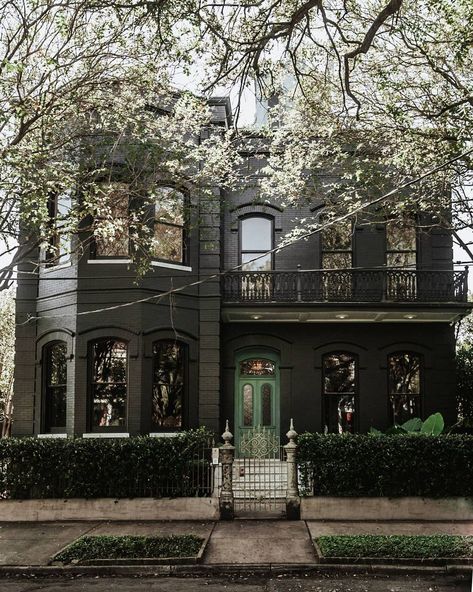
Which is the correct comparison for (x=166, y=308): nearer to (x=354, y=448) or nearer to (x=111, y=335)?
(x=111, y=335)

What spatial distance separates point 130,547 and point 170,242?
9651mm

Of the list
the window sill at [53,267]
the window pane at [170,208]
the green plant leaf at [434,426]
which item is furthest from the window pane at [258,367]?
the window sill at [53,267]

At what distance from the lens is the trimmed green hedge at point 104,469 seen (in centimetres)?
1317

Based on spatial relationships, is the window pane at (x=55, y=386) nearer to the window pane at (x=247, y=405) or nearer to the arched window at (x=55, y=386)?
the arched window at (x=55, y=386)

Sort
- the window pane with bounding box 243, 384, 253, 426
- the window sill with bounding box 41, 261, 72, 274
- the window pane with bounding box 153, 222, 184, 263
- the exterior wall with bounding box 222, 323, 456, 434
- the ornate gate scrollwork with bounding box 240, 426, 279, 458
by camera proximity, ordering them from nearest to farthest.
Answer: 1. the ornate gate scrollwork with bounding box 240, 426, 279, 458
2. the window sill with bounding box 41, 261, 72, 274
3. the window pane with bounding box 153, 222, 184, 263
4. the exterior wall with bounding box 222, 323, 456, 434
5. the window pane with bounding box 243, 384, 253, 426

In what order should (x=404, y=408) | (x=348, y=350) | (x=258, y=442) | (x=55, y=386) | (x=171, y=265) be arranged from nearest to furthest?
1. (x=258, y=442)
2. (x=55, y=386)
3. (x=171, y=265)
4. (x=404, y=408)
5. (x=348, y=350)

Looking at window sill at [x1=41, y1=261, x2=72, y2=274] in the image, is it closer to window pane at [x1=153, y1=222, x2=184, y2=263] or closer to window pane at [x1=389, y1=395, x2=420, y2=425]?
window pane at [x1=153, y1=222, x2=184, y2=263]

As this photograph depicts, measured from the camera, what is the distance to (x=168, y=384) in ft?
59.2

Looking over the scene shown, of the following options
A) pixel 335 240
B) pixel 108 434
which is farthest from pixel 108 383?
pixel 335 240

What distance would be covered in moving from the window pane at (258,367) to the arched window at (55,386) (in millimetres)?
5310

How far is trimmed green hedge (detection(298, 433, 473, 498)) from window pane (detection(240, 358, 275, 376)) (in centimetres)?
716

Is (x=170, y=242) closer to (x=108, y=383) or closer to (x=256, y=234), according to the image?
(x=256, y=234)

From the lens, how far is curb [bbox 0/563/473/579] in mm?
9812

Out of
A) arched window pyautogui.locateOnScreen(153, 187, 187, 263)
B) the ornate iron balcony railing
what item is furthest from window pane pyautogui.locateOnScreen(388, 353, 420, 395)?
arched window pyautogui.locateOnScreen(153, 187, 187, 263)
